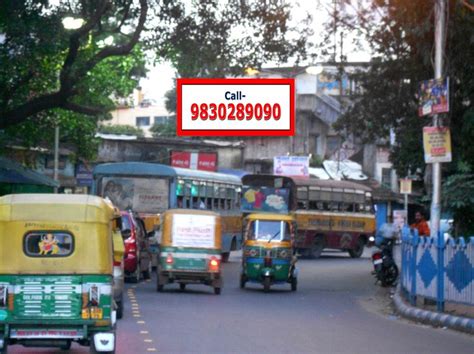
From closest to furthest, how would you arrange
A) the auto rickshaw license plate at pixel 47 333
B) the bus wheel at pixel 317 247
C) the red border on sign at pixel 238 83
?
1. the auto rickshaw license plate at pixel 47 333
2. the red border on sign at pixel 238 83
3. the bus wheel at pixel 317 247

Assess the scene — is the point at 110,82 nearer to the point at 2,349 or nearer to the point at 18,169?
the point at 18,169

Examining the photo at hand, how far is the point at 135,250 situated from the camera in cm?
2881

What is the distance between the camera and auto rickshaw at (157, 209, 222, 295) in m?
26.9

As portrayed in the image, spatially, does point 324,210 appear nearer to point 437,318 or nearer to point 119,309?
point 437,318

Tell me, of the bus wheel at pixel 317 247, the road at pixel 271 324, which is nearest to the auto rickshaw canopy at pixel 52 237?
the road at pixel 271 324

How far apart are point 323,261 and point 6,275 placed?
33.0m

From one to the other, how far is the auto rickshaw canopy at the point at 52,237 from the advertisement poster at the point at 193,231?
42.6 ft

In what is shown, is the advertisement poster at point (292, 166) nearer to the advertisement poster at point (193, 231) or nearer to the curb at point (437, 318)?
the advertisement poster at point (193, 231)

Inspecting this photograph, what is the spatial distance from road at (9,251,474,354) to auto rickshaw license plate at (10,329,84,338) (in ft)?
5.34

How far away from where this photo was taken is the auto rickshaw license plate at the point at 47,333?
13547 mm

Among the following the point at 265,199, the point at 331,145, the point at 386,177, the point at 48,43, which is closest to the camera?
the point at 48,43

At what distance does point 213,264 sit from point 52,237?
13.0 meters

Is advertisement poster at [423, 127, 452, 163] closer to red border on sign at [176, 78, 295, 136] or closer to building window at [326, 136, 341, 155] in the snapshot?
red border on sign at [176, 78, 295, 136]

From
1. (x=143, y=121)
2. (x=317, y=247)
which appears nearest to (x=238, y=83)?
(x=317, y=247)
